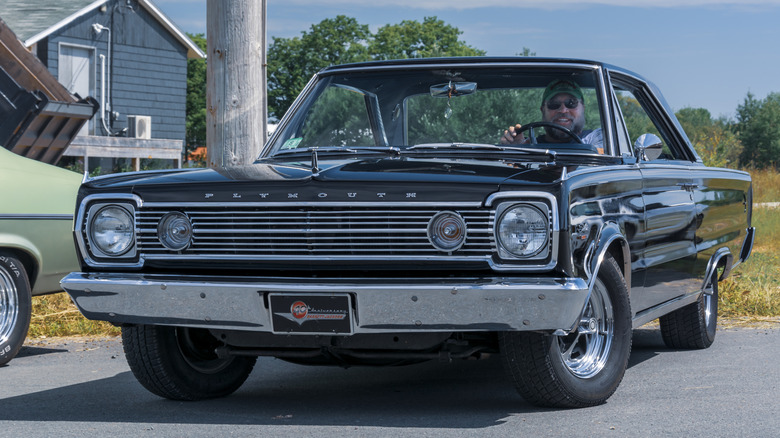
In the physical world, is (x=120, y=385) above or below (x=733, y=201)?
below

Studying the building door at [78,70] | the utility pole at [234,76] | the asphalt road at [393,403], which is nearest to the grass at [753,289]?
the asphalt road at [393,403]

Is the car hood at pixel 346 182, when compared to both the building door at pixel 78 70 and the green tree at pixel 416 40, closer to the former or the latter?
the building door at pixel 78 70

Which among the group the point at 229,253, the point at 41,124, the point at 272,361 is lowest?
the point at 272,361

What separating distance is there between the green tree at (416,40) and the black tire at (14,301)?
65.1 meters

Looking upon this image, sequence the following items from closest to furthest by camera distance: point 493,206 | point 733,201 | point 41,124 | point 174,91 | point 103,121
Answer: point 493,206, point 733,201, point 41,124, point 103,121, point 174,91

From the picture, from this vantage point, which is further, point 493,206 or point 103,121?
point 103,121

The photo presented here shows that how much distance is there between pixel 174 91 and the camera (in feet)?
104

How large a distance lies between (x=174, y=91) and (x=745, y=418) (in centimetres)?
2821

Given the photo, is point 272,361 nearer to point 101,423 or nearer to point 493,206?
point 101,423

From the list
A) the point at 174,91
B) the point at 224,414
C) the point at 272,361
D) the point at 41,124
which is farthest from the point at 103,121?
the point at 224,414

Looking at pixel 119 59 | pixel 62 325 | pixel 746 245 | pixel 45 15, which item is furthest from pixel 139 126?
pixel 746 245

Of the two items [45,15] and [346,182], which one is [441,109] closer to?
[346,182]

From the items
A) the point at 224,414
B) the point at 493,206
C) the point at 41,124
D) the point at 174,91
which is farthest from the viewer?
the point at 174,91

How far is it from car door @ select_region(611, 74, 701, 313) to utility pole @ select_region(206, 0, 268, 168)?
8.24ft
